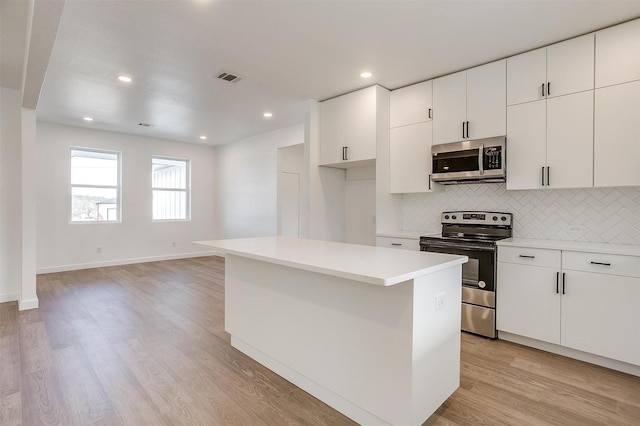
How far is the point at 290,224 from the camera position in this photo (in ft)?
21.7

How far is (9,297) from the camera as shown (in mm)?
4289

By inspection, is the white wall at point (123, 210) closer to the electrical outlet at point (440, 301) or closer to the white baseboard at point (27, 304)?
the white baseboard at point (27, 304)

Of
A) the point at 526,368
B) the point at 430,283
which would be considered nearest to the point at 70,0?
the point at 430,283

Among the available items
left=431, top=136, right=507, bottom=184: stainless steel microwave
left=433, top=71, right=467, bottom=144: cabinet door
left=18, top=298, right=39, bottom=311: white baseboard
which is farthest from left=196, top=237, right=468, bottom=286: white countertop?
left=18, top=298, right=39, bottom=311: white baseboard

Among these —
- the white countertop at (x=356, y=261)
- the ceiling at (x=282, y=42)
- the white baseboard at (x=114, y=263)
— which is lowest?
the white baseboard at (x=114, y=263)

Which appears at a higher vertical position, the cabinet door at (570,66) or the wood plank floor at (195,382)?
the cabinet door at (570,66)

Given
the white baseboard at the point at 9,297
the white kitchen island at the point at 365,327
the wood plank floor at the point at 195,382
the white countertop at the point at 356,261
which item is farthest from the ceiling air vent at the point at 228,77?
the white baseboard at the point at 9,297

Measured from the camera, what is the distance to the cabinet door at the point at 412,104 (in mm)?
3699

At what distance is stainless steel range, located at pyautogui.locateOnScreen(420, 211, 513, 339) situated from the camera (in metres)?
3.05

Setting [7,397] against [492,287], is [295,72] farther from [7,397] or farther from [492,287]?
[7,397]

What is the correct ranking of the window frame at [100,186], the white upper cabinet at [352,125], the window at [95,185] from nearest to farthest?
1. the white upper cabinet at [352,125]
2. the window frame at [100,186]
3. the window at [95,185]

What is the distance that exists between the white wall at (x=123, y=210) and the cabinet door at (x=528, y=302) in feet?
22.3

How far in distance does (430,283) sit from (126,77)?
390 cm

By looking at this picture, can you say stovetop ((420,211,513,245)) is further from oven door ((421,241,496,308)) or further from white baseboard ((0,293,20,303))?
white baseboard ((0,293,20,303))
